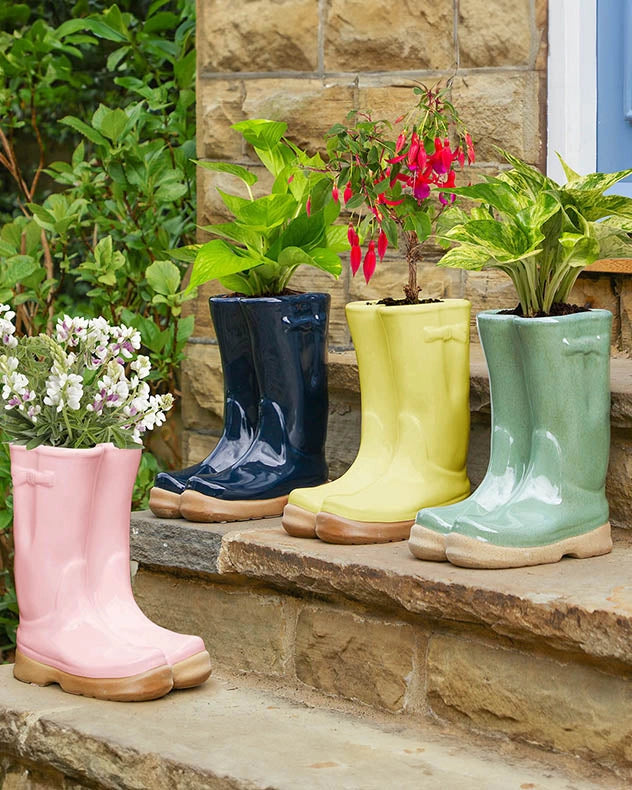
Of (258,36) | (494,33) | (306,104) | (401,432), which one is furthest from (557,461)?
(258,36)

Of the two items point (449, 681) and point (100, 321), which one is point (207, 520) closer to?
point (100, 321)

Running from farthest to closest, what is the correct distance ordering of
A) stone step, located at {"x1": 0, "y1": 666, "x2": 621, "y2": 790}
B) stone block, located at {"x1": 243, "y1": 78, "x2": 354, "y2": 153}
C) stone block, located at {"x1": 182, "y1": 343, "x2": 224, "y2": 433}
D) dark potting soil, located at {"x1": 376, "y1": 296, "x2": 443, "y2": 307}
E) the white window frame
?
stone block, located at {"x1": 182, "y1": 343, "x2": 224, "y2": 433} < stone block, located at {"x1": 243, "y1": 78, "x2": 354, "y2": 153} < the white window frame < dark potting soil, located at {"x1": 376, "y1": 296, "x2": 443, "y2": 307} < stone step, located at {"x1": 0, "y1": 666, "x2": 621, "y2": 790}

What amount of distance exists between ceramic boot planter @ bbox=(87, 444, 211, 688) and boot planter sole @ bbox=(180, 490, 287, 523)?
0.20 metres

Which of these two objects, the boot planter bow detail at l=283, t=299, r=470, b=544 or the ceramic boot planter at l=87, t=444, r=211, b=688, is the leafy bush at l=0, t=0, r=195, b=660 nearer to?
the boot planter bow detail at l=283, t=299, r=470, b=544

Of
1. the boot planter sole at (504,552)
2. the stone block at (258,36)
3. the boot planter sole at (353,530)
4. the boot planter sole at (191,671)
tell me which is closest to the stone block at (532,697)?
the boot planter sole at (504,552)

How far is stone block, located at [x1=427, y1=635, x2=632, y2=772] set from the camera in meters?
1.48

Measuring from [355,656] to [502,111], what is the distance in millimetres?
1072

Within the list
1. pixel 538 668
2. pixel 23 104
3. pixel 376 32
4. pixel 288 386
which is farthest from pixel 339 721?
pixel 23 104

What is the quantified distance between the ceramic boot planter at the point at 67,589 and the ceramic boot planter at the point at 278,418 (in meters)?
0.28

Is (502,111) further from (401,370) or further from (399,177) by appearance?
(401,370)

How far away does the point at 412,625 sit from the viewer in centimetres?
168

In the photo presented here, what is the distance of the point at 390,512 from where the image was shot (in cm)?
182

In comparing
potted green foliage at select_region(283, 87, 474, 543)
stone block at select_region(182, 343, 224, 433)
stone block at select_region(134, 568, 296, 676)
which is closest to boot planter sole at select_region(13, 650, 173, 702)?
stone block at select_region(134, 568, 296, 676)

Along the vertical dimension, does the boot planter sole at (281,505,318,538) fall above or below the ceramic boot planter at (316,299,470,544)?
below
